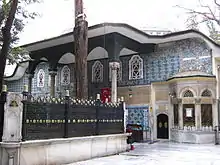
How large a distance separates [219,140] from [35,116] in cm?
894

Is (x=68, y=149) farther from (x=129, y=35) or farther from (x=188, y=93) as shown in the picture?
(x=188, y=93)

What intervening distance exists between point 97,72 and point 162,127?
4.97 m

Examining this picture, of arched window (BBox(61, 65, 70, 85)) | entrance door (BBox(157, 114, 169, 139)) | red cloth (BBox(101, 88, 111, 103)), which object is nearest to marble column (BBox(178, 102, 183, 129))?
entrance door (BBox(157, 114, 169, 139))

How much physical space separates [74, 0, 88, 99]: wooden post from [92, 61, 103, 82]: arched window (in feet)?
21.4

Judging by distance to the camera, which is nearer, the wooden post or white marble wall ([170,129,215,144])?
the wooden post

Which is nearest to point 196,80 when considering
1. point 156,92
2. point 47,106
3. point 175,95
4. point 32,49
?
point 175,95

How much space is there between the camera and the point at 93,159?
7.82 m

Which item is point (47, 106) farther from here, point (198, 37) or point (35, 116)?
point (198, 37)

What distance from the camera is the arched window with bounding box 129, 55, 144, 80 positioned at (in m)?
14.7

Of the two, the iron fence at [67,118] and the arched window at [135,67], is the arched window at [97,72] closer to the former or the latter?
the arched window at [135,67]

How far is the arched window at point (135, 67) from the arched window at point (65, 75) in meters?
4.79

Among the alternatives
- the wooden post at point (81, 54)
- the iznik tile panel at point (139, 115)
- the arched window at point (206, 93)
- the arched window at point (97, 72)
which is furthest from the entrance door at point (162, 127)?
the wooden post at point (81, 54)

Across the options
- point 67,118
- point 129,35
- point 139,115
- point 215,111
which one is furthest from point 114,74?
point 67,118

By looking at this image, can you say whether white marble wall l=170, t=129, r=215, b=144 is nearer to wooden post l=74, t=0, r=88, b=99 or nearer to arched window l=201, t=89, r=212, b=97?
arched window l=201, t=89, r=212, b=97
